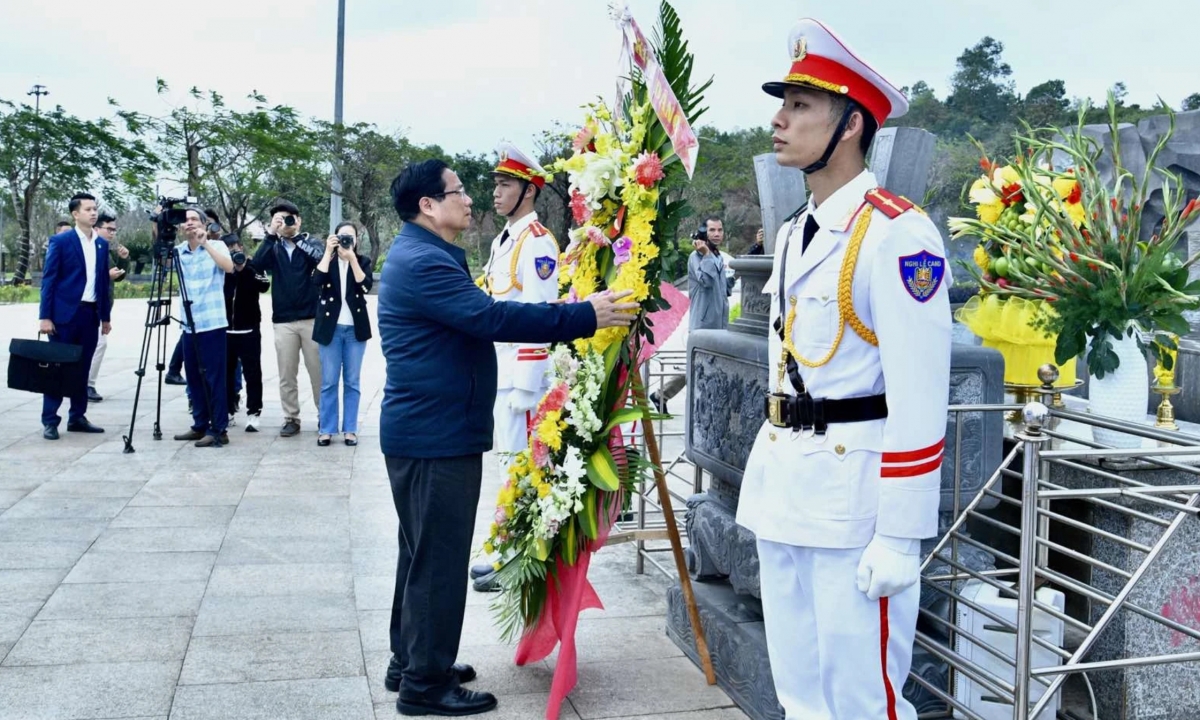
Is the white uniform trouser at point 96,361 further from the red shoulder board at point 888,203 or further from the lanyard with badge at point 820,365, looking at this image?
the red shoulder board at point 888,203

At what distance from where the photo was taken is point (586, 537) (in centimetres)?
376

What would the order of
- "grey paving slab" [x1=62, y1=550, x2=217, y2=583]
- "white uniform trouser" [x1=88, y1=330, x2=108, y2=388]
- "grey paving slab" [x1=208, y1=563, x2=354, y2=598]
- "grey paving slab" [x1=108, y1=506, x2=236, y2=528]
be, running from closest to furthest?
"grey paving slab" [x1=208, y1=563, x2=354, y2=598] < "grey paving slab" [x1=62, y1=550, x2=217, y2=583] < "grey paving slab" [x1=108, y1=506, x2=236, y2=528] < "white uniform trouser" [x1=88, y1=330, x2=108, y2=388]

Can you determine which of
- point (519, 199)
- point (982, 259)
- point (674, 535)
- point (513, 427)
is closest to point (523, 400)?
point (513, 427)

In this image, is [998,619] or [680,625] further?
[680,625]

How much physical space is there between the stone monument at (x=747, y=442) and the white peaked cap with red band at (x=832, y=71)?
100cm

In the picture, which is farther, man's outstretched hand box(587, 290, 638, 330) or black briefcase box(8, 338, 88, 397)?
black briefcase box(8, 338, 88, 397)

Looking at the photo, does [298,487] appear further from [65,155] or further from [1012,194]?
[65,155]

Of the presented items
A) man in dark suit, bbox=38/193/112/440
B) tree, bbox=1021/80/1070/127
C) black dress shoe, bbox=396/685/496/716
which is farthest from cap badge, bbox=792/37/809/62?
tree, bbox=1021/80/1070/127

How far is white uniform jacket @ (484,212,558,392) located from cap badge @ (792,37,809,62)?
282cm

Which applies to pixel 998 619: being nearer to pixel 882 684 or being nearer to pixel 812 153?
pixel 882 684

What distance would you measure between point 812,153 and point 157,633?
3.17 metres

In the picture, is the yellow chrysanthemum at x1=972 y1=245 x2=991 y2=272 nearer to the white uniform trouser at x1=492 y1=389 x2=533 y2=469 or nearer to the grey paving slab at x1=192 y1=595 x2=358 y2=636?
the white uniform trouser at x1=492 y1=389 x2=533 y2=469

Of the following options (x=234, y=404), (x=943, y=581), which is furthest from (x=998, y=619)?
(x=234, y=404)

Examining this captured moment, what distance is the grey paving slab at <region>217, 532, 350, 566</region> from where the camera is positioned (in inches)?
215
